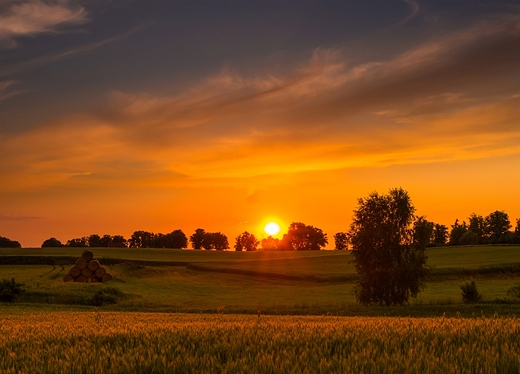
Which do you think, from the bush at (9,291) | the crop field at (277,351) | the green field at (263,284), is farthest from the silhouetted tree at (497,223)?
the crop field at (277,351)

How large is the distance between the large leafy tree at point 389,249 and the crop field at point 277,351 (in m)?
41.8

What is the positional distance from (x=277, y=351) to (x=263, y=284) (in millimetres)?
74451

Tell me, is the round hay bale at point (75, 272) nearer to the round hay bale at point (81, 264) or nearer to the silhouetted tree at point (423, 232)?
the round hay bale at point (81, 264)

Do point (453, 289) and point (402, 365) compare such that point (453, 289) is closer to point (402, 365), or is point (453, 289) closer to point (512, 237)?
point (402, 365)

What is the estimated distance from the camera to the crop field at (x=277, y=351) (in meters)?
6.18

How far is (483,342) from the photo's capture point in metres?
7.45

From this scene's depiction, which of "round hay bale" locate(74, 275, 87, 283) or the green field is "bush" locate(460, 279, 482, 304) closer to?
the green field

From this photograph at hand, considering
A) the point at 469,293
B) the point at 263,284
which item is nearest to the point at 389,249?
the point at 469,293

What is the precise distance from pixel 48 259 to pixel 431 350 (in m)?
101

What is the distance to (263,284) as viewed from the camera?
264 ft

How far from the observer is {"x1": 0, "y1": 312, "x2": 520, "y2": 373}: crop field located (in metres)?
6.18

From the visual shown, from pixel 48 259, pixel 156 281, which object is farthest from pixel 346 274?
pixel 48 259

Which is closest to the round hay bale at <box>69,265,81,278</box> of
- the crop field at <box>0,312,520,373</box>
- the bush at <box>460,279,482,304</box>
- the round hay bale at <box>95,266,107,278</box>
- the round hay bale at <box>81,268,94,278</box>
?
the round hay bale at <box>81,268,94,278</box>

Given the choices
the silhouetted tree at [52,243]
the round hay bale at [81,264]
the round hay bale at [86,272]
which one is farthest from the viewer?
the silhouetted tree at [52,243]
